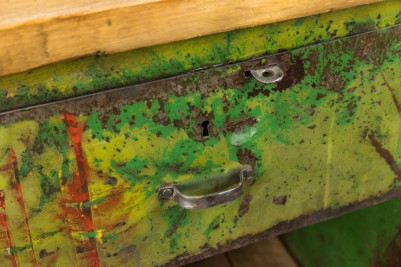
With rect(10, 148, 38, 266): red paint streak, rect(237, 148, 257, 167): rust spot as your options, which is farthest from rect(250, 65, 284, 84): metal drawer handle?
rect(10, 148, 38, 266): red paint streak

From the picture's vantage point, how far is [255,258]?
1.50 meters

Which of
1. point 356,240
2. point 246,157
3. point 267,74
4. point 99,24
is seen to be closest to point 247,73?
point 267,74

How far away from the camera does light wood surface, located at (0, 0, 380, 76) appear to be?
66 cm

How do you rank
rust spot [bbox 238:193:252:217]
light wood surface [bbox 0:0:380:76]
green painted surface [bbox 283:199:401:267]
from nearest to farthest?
light wood surface [bbox 0:0:380:76] → rust spot [bbox 238:193:252:217] → green painted surface [bbox 283:199:401:267]

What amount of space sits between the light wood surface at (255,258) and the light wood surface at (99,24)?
34.1 inches

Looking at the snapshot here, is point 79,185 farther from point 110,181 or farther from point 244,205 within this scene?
point 244,205

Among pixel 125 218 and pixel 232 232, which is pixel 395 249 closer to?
pixel 232 232

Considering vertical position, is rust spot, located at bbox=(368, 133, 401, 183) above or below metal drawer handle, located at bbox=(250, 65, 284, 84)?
below

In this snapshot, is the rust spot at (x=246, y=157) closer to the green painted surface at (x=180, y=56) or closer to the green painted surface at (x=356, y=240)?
the green painted surface at (x=180, y=56)

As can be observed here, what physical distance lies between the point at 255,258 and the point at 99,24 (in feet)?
3.18

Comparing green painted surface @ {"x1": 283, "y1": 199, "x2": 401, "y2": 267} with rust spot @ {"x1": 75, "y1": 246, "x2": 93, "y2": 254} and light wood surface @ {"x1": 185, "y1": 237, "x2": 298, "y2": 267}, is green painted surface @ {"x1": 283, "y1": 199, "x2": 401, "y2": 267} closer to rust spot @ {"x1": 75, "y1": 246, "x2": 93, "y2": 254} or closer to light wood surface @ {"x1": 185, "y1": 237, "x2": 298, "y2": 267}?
light wood surface @ {"x1": 185, "y1": 237, "x2": 298, "y2": 267}

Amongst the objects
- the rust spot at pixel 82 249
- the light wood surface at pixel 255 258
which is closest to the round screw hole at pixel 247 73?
the rust spot at pixel 82 249

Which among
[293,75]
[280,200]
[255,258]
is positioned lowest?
[255,258]

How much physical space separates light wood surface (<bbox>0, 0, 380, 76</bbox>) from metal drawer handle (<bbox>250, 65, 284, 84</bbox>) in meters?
0.08
